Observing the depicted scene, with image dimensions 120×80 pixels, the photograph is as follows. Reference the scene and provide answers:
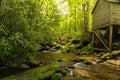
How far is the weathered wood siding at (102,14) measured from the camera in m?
18.8

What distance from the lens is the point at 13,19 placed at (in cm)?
1189

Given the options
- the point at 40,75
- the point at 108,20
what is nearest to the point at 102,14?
the point at 108,20

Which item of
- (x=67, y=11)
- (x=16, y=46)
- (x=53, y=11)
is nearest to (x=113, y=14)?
(x=53, y=11)

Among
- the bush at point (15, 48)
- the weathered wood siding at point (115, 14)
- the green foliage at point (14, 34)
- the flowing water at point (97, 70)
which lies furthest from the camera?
the weathered wood siding at point (115, 14)

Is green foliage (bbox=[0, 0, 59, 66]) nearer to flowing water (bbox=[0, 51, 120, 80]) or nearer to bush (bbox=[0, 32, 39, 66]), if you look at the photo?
bush (bbox=[0, 32, 39, 66])

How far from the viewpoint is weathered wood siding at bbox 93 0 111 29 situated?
18.8m

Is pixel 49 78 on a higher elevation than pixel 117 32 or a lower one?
lower

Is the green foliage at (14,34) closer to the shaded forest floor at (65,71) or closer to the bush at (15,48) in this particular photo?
the bush at (15,48)

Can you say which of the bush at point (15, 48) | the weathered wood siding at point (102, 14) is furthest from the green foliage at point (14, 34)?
the weathered wood siding at point (102, 14)

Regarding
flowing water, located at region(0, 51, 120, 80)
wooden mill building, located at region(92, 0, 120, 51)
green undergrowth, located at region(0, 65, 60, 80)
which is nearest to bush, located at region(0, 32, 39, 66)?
green undergrowth, located at region(0, 65, 60, 80)

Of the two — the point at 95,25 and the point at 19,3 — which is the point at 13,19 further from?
the point at 95,25

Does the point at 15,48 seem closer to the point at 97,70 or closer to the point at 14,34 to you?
the point at 14,34

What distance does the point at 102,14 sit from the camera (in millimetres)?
20531

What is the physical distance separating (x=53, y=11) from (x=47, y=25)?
1576mm
